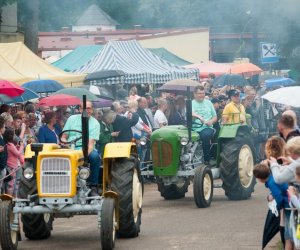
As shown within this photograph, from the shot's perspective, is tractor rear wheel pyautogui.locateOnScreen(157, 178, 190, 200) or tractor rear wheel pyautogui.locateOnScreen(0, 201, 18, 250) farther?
→ tractor rear wheel pyautogui.locateOnScreen(157, 178, 190, 200)

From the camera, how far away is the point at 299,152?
960cm

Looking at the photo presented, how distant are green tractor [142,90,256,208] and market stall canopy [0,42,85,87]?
7.12 m

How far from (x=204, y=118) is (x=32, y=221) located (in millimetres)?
5204

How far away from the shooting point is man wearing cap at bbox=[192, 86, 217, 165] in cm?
1644

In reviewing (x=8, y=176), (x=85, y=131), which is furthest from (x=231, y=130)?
(x=85, y=131)

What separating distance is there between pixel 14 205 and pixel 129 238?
4.93ft

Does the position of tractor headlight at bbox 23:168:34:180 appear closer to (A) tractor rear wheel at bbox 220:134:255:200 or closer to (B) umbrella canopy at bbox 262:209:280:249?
(B) umbrella canopy at bbox 262:209:280:249

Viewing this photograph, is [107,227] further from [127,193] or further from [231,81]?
[231,81]

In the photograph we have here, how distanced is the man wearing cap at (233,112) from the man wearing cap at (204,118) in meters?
1.74

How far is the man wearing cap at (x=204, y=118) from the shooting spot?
16.4 meters

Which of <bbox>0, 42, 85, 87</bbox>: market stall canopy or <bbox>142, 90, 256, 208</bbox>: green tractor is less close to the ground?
<bbox>0, 42, 85, 87</bbox>: market stall canopy

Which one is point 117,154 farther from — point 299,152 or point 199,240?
point 299,152

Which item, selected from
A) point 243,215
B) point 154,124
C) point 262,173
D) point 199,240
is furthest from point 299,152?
point 154,124

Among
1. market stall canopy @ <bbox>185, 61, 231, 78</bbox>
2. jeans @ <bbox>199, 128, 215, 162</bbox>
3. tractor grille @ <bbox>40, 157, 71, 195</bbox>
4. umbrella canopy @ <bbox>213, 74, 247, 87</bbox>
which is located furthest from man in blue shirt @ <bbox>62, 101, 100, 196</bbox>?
market stall canopy @ <bbox>185, 61, 231, 78</bbox>
